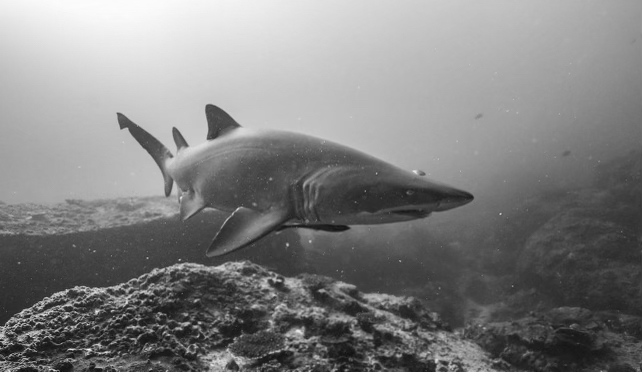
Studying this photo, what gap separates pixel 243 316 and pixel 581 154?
49138mm

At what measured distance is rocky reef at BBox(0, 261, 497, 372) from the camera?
236 centimetres

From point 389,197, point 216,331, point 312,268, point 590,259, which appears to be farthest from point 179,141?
point 590,259

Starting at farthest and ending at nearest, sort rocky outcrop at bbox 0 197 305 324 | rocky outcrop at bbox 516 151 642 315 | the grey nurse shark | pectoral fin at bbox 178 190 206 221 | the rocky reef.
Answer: rocky outcrop at bbox 516 151 642 315
rocky outcrop at bbox 0 197 305 324
pectoral fin at bbox 178 190 206 221
the rocky reef
the grey nurse shark

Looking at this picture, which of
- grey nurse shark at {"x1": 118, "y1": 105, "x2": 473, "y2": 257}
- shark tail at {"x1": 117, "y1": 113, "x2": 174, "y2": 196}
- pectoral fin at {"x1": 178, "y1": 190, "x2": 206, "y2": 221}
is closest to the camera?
grey nurse shark at {"x1": 118, "y1": 105, "x2": 473, "y2": 257}

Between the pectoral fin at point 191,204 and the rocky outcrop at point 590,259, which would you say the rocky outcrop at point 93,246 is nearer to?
the pectoral fin at point 191,204

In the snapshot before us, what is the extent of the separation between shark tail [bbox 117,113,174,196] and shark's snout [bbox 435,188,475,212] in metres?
3.72

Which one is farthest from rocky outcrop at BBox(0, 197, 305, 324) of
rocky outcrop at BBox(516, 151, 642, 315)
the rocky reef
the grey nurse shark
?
rocky outcrop at BBox(516, 151, 642, 315)

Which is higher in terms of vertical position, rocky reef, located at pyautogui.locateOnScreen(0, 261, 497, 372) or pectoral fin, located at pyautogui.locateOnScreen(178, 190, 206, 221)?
pectoral fin, located at pyautogui.locateOnScreen(178, 190, 206, 221)

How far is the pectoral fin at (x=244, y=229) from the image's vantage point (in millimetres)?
2012

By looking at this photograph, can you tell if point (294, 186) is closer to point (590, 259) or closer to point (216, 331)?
point (216, 331)

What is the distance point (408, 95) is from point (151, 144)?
700 ft

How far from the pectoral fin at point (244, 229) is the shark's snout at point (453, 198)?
1.10 m

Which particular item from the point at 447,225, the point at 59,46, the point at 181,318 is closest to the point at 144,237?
the point at 181,318

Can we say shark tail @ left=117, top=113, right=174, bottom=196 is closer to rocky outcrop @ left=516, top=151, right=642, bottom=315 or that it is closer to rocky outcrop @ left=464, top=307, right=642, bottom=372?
rocky outcrop @ left=464, top=307, right=642, bottom=372
